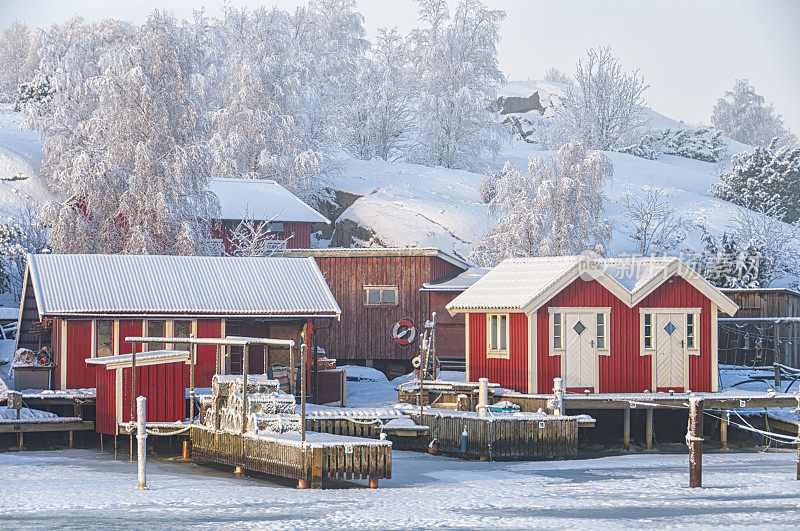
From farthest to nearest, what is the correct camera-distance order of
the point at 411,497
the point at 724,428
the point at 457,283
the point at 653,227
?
1. the point at 653,227
2. the point at 457,283
3. the point at 724,428
4. the point at 411,497

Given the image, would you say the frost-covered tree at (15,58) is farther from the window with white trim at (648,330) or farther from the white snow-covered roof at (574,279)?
the window with white trim at (648,330)

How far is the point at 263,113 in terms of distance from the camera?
2504 inches

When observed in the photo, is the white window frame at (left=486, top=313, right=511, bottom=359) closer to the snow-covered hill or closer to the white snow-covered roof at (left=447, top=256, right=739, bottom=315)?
the white snow-covered roof at (left=447, top=256, right=739, bottom=315)

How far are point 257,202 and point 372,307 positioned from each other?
1340cm

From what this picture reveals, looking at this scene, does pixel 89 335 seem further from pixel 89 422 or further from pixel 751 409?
pixel 751 409

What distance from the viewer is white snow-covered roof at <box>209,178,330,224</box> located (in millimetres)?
51419

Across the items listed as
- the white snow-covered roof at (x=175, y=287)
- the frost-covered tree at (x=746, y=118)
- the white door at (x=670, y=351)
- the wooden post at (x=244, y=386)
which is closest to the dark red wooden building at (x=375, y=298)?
the white snow-covered roof at (x=175, y=287)

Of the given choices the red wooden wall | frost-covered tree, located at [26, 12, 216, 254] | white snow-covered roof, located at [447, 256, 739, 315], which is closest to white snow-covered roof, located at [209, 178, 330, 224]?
frost-covered tree, located at [26, 12, 216, 254]

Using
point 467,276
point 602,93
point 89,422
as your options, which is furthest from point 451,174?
point 89,422

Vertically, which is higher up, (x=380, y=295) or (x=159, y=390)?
(x=380, y=295)

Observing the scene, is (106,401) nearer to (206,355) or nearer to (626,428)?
(206,355)

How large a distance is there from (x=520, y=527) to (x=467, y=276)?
25.7 m

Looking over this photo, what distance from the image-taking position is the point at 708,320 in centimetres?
3262

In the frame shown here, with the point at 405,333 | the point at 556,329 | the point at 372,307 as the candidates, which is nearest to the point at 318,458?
the point at 556,329
